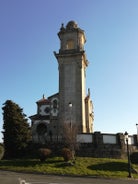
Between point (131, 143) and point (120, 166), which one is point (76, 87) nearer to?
point (131, 143)

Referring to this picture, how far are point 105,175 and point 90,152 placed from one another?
1250 centimetres

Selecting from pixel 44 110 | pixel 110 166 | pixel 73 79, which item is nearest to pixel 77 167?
pixel 110 166

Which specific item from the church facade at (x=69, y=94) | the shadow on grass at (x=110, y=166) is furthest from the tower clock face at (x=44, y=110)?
the shadow on grass at (x=110, y=166)

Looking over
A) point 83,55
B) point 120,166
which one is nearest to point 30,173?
point 120,166

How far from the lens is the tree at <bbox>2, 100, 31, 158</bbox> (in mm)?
41344

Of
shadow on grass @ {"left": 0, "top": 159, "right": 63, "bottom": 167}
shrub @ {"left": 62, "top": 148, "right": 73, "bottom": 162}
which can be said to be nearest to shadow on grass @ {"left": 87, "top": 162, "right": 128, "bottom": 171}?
shrub @ {"left": 62, "top": 148, "right": 73, "bottom": 162}

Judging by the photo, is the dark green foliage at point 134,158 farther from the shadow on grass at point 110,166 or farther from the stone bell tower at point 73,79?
the stone bell tower at point 73,79

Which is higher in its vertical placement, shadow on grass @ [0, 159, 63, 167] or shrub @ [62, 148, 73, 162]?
shrub @ [62, 148, 73, 162]

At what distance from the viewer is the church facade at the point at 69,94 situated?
5141 cm

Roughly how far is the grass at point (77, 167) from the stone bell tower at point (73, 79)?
14.6 m

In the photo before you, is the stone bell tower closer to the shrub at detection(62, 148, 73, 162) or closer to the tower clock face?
the tower clock face

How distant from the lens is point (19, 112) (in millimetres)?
43906

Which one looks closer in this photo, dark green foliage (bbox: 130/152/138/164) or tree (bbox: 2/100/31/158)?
dark green foliage (bbox: 130/152/138/164)

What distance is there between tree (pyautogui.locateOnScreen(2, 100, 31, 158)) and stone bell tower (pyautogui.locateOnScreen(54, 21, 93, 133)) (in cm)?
1009
